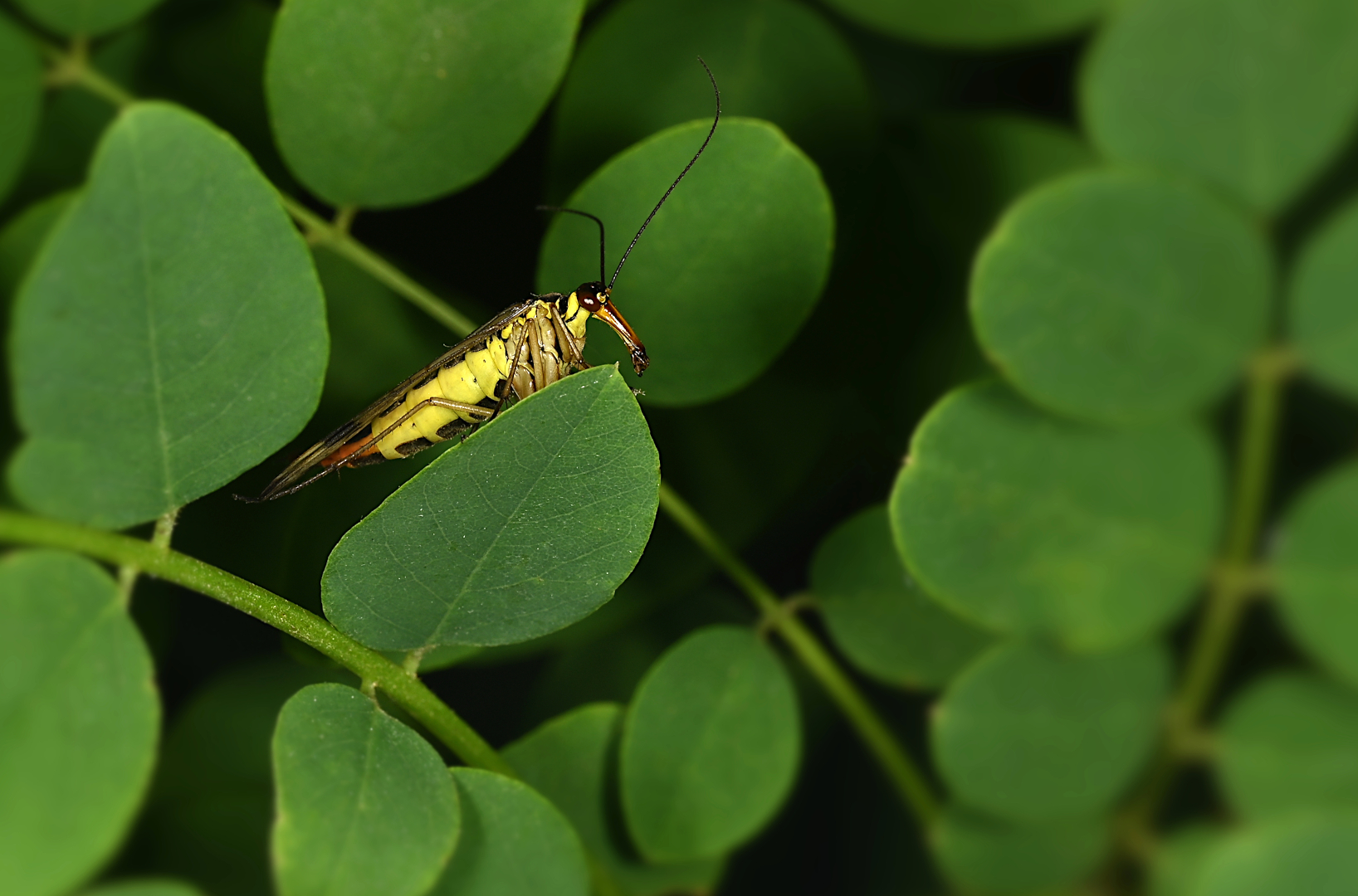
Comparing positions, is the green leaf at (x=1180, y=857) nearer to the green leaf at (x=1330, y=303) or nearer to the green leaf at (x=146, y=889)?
the green leaf at (x=1330, y=303)

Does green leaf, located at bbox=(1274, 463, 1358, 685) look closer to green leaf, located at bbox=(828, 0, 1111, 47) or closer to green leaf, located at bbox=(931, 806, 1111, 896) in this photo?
green leaf, located at bbox=(931, 806, 1111, 896)

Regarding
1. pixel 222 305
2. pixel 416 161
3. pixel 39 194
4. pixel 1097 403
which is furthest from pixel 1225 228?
pixel 39 194

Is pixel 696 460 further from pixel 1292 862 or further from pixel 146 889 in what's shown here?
pixel 1292 862

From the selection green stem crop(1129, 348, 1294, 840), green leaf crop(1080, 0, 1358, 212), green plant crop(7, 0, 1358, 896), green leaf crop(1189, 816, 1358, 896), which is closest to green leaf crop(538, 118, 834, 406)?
green plant crop(7, 0, 1358, 896)

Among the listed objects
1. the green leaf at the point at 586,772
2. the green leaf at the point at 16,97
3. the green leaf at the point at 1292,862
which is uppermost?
the green leaf at the point at 16,97

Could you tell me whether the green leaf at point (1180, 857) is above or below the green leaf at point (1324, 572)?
below

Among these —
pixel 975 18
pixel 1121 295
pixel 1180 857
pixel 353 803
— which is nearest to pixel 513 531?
pixel 353 803

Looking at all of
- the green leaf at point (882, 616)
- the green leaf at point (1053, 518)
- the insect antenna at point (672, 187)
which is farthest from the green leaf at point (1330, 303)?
the insect antenna at point (672, 187)
